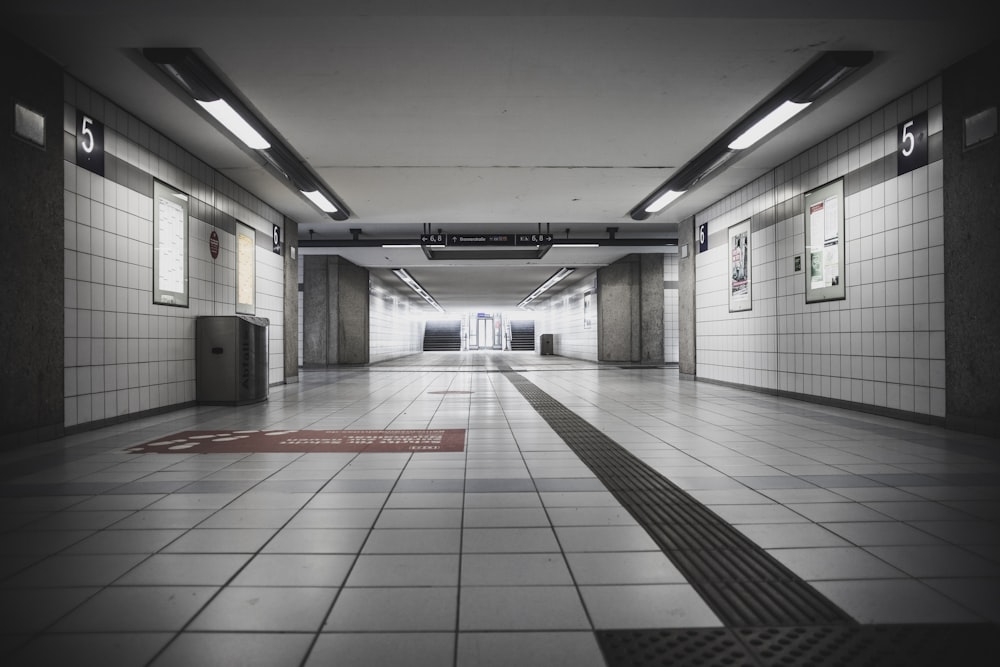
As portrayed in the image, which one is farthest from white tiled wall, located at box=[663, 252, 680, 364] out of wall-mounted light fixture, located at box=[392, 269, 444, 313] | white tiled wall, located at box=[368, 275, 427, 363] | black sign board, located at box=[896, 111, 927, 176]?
black sign board, located at box=[896, 111, 927, 176]

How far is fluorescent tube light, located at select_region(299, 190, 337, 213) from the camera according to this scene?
8472 mm

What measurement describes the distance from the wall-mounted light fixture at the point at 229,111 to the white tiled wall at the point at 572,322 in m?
→ 14.4

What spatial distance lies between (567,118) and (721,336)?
19.1ft

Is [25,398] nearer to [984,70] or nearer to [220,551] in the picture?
[220,551]

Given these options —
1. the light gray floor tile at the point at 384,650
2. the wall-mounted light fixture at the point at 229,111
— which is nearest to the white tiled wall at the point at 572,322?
the wall-mounted light fixture at the point at 229,111

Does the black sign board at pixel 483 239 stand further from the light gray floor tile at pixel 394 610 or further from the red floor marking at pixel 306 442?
the light gray floor tile at pixel 394 610

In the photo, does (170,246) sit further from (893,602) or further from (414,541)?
(893,602)

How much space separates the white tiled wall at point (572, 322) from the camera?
69.9 feet

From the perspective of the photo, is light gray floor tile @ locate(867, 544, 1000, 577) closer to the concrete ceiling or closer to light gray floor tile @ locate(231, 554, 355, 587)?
light gray floor tile @ locate(231, 554, 355, 587)

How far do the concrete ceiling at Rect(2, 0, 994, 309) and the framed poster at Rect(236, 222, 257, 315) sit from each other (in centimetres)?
100

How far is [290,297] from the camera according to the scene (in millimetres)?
10914

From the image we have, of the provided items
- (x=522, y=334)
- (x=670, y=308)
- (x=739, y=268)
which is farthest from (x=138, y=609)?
(x=522, y=334)

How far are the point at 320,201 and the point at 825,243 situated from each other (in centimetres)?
759

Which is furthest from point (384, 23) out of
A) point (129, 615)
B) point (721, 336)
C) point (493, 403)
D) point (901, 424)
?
point (721, 336)
